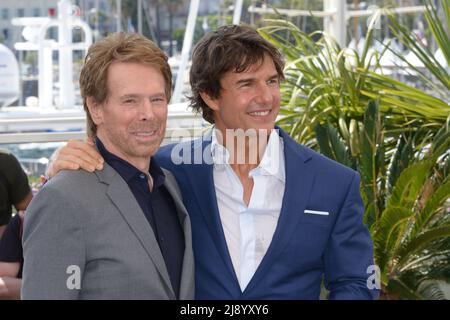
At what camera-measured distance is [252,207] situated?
7.68 feet

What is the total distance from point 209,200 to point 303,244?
0.29m

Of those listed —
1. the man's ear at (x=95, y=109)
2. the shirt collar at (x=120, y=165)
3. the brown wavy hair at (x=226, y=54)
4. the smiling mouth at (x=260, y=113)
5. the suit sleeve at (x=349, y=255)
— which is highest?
the brown wavy hair at (x=226, y=54)

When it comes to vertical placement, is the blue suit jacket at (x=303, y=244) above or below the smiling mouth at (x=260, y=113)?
Answer: below

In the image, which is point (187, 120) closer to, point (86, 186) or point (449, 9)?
point (449, 9)

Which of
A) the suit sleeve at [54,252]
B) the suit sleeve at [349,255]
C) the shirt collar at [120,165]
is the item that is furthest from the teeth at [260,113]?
the suit sleeve at [54,252]

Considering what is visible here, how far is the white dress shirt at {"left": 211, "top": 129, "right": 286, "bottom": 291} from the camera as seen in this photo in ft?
7.55

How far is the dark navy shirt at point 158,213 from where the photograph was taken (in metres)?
2.11

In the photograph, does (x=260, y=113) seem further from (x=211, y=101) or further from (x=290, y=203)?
(x=290, y=203)

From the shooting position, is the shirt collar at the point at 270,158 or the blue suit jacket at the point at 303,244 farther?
the shirt collar at the point at 270,158

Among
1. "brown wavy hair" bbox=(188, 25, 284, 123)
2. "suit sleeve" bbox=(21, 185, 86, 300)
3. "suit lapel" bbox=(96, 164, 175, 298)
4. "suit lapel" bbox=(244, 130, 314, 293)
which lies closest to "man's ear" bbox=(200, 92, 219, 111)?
"brown wavy hair" bbox=(188, 25, 284, 123)

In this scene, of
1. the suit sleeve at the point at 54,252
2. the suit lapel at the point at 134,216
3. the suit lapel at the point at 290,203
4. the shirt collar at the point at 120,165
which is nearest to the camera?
the suit sleeve at the point at 54,252

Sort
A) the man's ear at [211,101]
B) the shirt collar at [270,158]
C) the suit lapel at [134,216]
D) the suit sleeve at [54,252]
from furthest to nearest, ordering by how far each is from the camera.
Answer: the man's ear at [211,101] → the shirt collar at [270,158] → the suit lapel at [134,216] → the suit sleeve at [54,252]

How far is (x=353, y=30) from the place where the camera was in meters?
6.13

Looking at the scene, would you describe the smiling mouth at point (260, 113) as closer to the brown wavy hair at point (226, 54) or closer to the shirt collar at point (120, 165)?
the brown wavy hair at point (226, 54)
